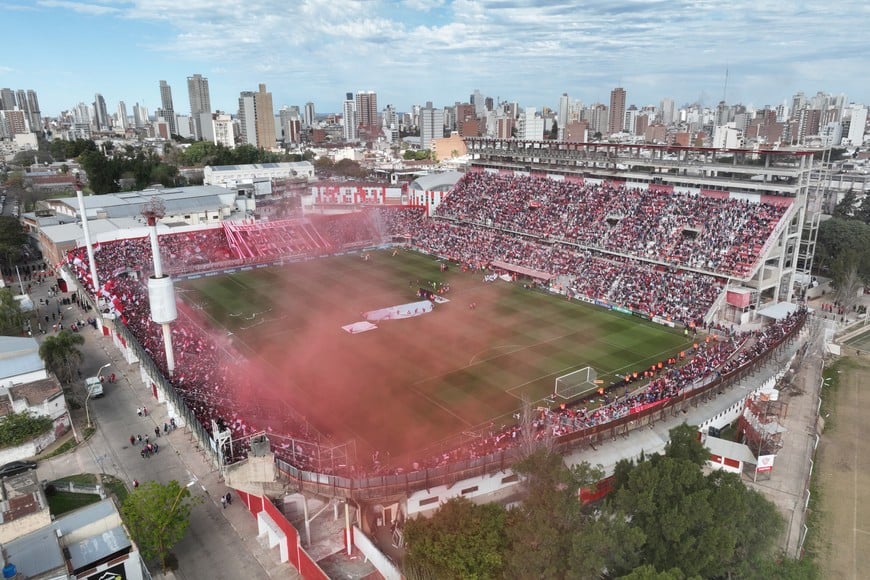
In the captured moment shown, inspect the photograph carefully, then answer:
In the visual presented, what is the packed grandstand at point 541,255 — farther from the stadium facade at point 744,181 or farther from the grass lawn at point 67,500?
the grass lawn at point 67,500

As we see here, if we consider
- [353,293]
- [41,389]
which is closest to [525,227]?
[353,293]

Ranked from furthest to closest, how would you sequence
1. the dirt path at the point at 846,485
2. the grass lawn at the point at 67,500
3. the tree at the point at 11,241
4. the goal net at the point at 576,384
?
the tree at the point at 11,241, the goal net at the point at 576,384, the grass lawn at the point at 67,500, the dirt path at the point at 846,485

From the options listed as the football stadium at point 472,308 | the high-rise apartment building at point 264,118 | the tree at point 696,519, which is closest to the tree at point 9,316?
the football stadium at point 472,308

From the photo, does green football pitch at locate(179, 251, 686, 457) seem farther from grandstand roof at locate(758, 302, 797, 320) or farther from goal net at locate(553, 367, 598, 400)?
grandstand roof at locate(758, 302, 797, 320)

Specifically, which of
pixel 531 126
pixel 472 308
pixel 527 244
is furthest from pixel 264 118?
pixel 472 308

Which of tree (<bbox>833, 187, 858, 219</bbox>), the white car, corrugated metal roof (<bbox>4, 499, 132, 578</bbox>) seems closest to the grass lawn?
corrugated metal roof (<bbox>4, 499, 132, 578</bbox>)
